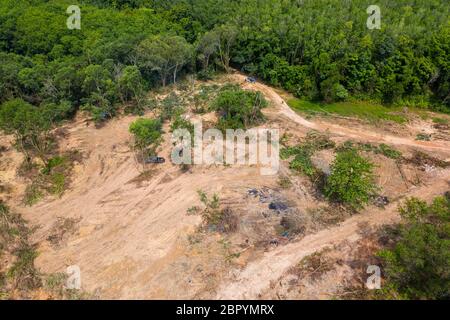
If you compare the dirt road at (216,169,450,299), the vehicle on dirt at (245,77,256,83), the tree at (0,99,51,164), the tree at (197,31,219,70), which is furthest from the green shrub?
the tree at (0,99,51,164)

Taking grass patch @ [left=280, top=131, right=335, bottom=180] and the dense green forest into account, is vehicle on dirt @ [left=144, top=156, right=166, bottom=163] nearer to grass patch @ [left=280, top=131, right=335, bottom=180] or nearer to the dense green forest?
the dense green forest

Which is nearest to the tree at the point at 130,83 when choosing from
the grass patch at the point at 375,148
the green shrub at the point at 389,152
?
the grass patch at the point at 375,148

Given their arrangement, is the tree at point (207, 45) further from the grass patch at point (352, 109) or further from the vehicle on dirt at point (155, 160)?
the vehicle on dirt at point (155, 160)

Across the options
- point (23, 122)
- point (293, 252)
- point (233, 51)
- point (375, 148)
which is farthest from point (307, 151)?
point (23, 122)

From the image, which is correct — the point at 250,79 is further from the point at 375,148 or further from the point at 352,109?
the point at 375,148

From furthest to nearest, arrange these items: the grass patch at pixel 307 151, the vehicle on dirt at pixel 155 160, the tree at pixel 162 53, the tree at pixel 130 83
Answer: the tree at pixel 162 53, the tree at pixel 130 83, the vehicle on dirt at pixel 155 160, the grass patch at pixel 307 151

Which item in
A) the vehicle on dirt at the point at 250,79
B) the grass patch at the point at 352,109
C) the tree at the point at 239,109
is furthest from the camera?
the vehicle on dirt at the point at 250,79
